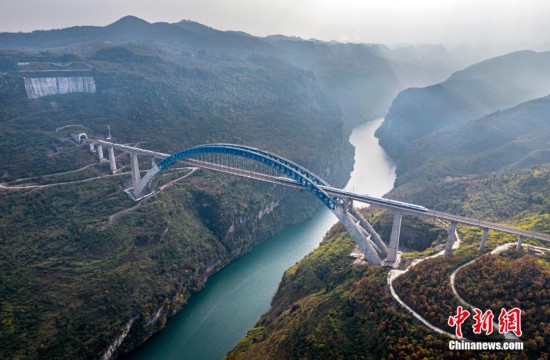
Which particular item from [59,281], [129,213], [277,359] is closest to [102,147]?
[129,213]

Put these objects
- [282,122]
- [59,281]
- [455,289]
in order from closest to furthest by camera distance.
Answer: [455,289]
[59,281]
[282,122]

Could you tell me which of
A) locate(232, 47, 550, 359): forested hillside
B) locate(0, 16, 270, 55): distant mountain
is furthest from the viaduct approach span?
locate(0, 16, 270, 55): distant mountain

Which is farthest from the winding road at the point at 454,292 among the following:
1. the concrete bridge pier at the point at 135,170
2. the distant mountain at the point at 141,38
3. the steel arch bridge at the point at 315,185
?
the distant mountain at the point at 141,38

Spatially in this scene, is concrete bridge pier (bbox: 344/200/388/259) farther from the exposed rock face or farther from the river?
the exposed rock face

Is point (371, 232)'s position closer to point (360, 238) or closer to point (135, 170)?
point (360, 238)

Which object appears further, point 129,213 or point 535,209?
point 129,213

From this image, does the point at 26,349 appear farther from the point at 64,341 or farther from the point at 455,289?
the point at 455,289

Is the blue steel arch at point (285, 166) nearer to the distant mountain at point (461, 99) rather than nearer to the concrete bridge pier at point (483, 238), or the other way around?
the concrete bridge pier at point (483, 238)
